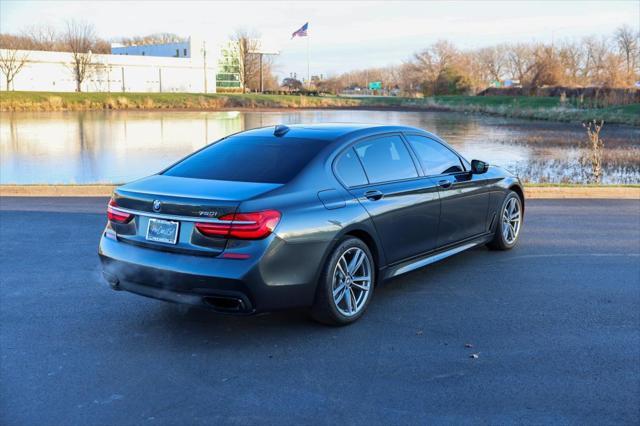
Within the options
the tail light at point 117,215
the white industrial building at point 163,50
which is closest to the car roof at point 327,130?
the tail light at point 117,215

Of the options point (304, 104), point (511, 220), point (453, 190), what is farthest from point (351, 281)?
point (304, 104)

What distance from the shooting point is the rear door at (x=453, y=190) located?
6648 mm

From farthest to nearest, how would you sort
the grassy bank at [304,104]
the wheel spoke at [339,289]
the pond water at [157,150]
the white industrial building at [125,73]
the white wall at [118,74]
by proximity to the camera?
the white industrial building at [125,73], the white wall at [118,74], the grassy bank at [304,104], the pond water at [157,150], the wheel spoke at [339,289]

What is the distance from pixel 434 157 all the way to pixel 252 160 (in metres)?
2.00

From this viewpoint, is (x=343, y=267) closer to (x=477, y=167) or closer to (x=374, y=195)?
(x=374, y=195)

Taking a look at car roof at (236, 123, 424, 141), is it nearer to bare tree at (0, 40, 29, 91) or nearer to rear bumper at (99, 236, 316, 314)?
rear bumper at (99, 236, 316, 314)

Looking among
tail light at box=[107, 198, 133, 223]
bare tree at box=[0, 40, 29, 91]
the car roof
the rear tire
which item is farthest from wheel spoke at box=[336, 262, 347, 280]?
bare tree at box=[0, 40, 29, 91]

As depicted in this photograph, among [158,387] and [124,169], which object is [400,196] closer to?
[158,387]

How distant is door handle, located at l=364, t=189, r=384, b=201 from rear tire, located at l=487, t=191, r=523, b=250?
248 cm

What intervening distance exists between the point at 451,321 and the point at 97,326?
2.77m

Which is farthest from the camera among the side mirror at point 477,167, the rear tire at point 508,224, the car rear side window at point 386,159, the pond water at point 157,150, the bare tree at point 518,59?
the bare tree at point 518,59

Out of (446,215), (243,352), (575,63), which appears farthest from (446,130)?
(575,63)

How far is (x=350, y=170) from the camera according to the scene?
5.73 m

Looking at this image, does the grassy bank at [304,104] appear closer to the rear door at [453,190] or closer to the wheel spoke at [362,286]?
the rear door at [453,190]
